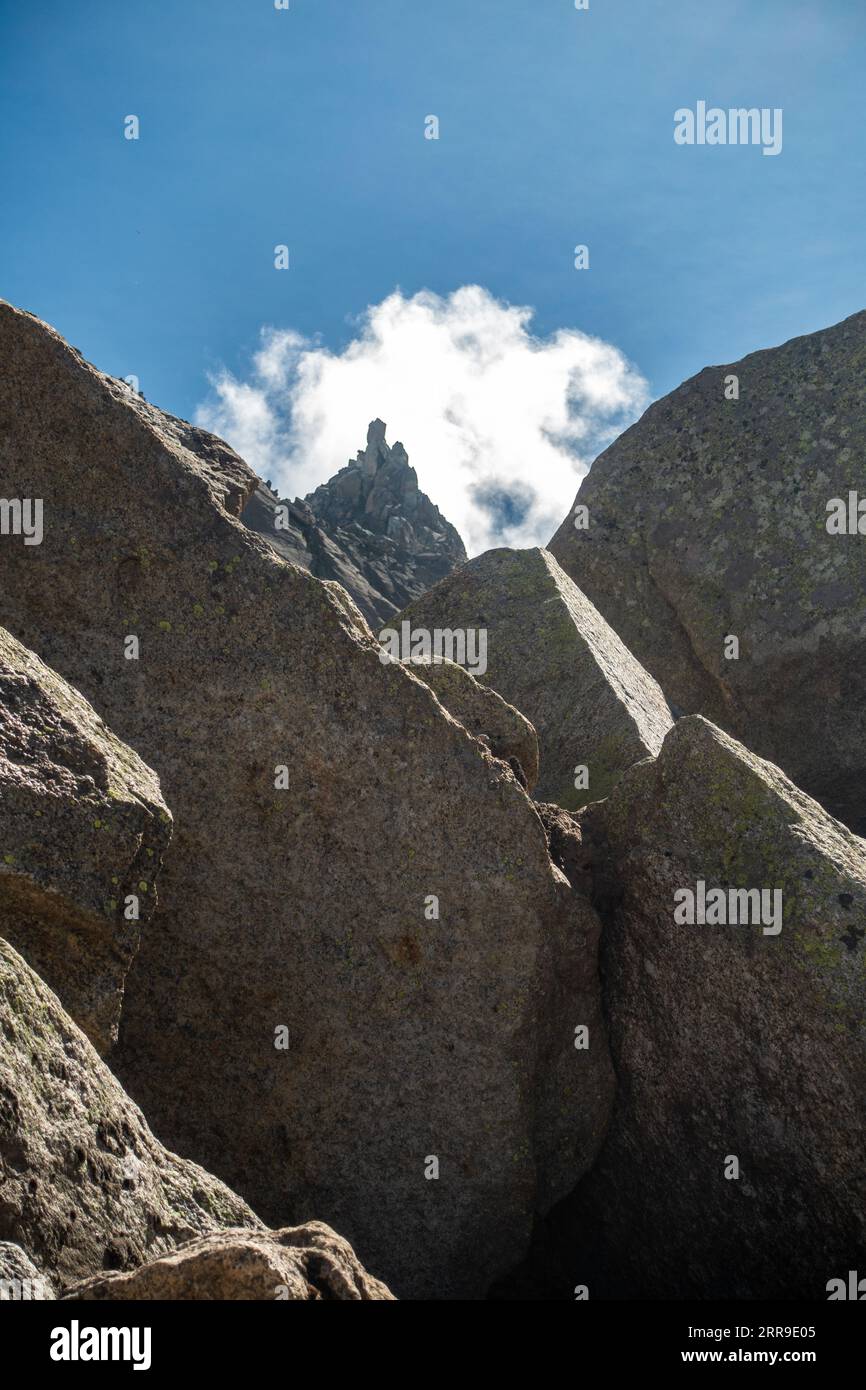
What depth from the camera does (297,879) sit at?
930cm

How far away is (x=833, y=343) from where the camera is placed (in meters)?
18.0

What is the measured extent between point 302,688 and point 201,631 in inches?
36.1

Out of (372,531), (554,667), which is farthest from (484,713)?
(372,531)

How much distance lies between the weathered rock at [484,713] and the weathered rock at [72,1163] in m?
5.02

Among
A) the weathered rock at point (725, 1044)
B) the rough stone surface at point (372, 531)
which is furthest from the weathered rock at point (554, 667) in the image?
the rough stone surface at point (372, 531)

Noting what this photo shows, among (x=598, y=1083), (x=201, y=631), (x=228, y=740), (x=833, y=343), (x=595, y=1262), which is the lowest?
(x=595, y=1262)

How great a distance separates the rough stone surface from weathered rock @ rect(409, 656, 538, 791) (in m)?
84.7

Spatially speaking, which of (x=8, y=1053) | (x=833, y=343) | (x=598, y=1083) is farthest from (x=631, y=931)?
(x=833, y=343)

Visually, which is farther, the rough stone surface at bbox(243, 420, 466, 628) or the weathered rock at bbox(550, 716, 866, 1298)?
the rough stone surface at bbox(243, 420, 466, 628)

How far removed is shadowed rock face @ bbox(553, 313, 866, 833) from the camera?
55.3 feet

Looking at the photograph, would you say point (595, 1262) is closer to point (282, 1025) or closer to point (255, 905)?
point (282, 1025)

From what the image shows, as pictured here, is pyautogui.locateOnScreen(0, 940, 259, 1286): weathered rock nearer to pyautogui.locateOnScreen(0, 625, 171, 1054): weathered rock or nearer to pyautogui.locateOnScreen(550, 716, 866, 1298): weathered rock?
pyautogui.locateOnScreen(0, 625, 171, 1054): weathered rock

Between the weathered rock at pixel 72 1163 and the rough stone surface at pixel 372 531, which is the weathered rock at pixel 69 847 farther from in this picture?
the rough stone surface at pixel 372 531

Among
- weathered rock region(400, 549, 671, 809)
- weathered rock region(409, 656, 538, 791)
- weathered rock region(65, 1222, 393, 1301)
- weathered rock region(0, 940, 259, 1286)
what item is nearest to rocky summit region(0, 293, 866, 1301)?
weathered rock region(409, 656, 538, 791)
